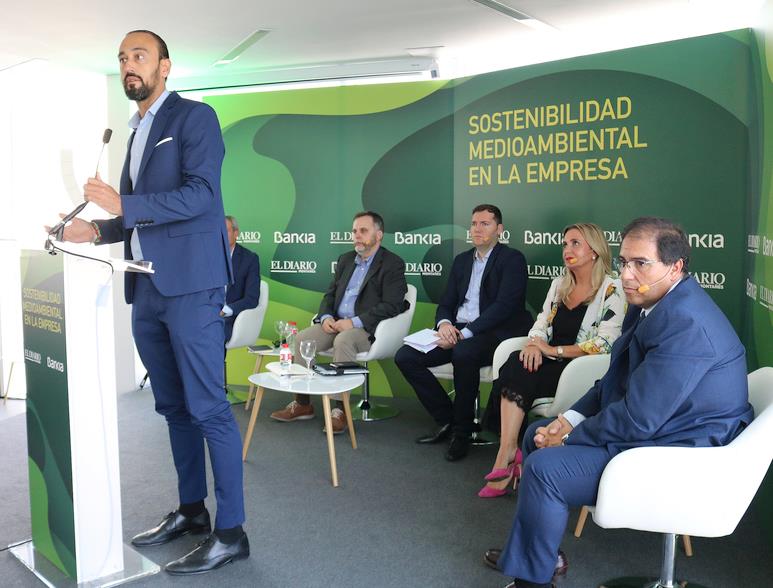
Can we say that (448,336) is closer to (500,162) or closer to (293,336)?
(293,336)

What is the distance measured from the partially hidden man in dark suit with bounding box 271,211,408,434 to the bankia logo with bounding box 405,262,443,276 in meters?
0.37

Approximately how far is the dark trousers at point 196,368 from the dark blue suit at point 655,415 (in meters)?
1.08

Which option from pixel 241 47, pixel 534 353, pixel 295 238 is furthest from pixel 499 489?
pixel 241 47

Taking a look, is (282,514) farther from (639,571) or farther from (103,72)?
(103,72)

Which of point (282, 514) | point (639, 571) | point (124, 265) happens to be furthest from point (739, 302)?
point (124, 265)

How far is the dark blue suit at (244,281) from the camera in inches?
215

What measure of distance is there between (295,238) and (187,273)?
11.4 ft

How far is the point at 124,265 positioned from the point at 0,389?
13.9 ft

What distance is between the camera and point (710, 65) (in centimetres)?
417

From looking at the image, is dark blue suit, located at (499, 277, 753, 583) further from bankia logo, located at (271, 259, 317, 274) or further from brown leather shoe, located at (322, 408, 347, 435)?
bankia logo, located at (271, 259, 317, 274)

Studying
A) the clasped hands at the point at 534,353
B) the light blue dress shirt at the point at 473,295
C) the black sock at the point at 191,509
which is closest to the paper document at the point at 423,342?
the light blue dress shirt at the point at 473,295

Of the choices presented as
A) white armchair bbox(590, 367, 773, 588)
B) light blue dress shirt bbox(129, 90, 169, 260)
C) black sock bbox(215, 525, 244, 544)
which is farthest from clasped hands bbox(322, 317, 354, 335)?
white armchair bbox(590, 367, 773, 588)

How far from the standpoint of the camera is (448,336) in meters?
4.61

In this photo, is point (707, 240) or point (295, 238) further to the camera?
point (295, 238)
